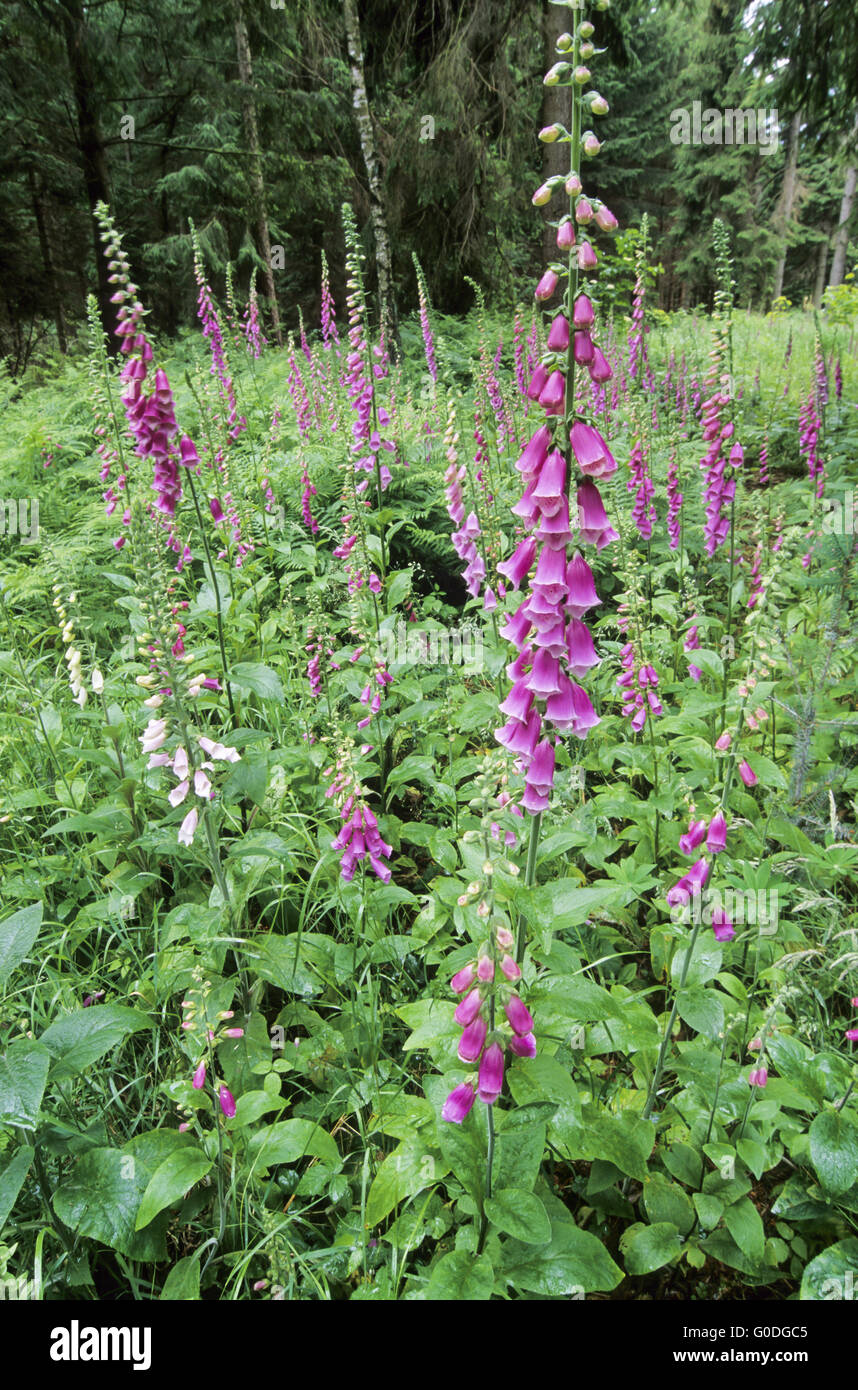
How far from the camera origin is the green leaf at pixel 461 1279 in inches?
59.3

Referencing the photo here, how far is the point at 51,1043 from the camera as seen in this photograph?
183 cm

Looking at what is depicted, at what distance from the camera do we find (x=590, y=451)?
61.6 inches

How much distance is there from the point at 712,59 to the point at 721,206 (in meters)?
4.49

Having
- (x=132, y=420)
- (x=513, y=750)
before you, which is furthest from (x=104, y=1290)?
(x=132, y=420)

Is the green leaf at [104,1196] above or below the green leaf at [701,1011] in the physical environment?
below

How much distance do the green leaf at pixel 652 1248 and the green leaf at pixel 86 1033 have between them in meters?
1.45

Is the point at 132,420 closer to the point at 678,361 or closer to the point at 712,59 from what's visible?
the point at 678,361

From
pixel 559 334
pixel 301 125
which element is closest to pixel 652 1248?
pixel 559 334

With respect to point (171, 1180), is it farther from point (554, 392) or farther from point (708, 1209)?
point (554, 392)

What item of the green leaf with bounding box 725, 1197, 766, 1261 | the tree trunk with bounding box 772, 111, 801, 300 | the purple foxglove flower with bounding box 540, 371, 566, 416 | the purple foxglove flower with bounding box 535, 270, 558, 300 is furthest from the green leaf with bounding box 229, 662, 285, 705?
the tree trunk with bounding box 772, 111, 801, 300

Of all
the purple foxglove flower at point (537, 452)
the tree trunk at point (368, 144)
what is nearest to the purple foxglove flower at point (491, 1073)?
the purple foxglove flower at point (537, 452)

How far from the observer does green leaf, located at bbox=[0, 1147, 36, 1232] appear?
1.51 m

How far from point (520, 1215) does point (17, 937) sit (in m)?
1.41

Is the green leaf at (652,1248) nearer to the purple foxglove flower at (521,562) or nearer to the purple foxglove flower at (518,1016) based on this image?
the purple foxglove flower at (518,1016)
